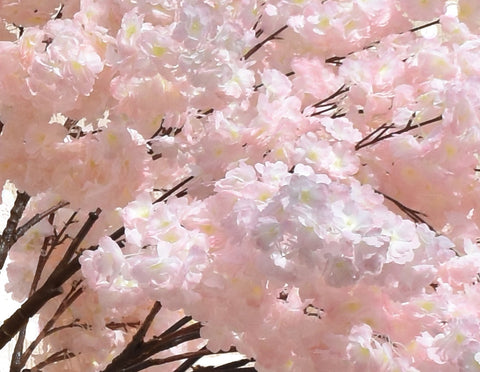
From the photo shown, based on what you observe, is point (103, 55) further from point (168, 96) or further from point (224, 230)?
point (224, 230)

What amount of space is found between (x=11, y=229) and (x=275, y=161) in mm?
441

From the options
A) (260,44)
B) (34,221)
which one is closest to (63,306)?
(34,221)

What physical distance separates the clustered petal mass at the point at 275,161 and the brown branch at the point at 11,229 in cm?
17

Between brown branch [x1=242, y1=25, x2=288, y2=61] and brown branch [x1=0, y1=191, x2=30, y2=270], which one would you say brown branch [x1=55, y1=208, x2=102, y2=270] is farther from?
brown branch [x1=242, y1=25, x2=288, y2=61]

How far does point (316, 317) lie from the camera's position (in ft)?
2.12

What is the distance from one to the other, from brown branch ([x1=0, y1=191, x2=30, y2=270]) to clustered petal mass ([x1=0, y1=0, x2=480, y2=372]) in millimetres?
174

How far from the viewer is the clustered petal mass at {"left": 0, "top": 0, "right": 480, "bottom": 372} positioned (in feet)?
1.89

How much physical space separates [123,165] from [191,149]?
0.07m

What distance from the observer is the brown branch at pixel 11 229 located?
36.9 inches

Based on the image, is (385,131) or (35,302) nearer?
(385,131)

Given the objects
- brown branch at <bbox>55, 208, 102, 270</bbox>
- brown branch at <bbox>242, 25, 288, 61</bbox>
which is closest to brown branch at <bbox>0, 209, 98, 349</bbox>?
brown branch at <bbox>55, 208, 102, 270</bbox>

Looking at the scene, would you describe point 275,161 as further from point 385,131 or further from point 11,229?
point 11,229

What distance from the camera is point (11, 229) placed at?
3.19 ft

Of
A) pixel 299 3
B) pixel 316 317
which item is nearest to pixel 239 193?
pixel 316 317
